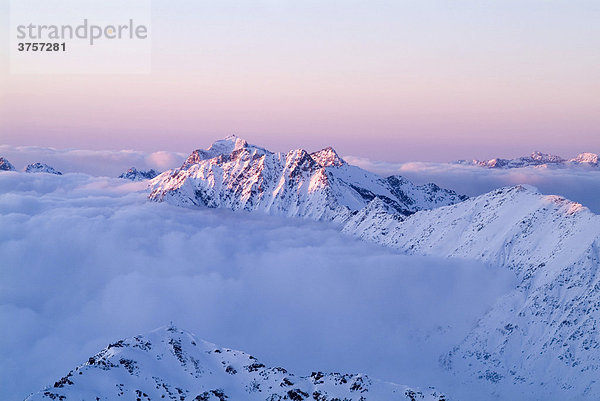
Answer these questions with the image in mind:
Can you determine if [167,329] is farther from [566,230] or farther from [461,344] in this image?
[566,230]

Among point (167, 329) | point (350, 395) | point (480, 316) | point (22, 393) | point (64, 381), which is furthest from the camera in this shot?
point (480, 316)

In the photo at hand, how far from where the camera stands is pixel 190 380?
11869 centimetres

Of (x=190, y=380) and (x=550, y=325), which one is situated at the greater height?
(x=190, y=380)

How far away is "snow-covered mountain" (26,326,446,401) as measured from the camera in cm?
10100

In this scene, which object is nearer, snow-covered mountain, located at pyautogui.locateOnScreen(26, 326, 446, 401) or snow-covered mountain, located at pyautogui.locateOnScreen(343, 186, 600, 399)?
snow-covered mountain, located at pyautogui.locateOnScreen(26, 326, 446, 401)

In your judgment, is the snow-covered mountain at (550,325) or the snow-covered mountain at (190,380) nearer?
the snow-covered mountain at (190,380)

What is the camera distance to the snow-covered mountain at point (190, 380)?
101 m

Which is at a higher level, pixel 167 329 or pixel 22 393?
pixel 167 329

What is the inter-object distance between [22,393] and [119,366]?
87050mm

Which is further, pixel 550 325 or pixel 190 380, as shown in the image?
pixel 550 325

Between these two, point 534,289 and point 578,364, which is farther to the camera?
point 534,289

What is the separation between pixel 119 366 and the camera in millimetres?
110000

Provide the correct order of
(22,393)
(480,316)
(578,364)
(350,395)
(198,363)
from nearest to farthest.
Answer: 1. (350,395)
2. (198,363)
3. (578,364)
4. (22,393)
5. (480,316)

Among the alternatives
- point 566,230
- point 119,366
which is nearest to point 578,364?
point 566,230
